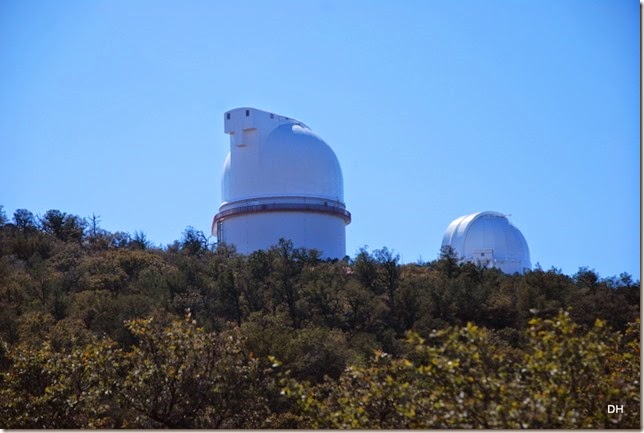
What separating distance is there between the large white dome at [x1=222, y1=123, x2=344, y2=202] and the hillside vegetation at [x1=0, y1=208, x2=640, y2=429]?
3167mm

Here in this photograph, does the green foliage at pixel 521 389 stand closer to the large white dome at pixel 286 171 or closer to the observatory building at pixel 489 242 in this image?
the large white dome at pixel 286 171

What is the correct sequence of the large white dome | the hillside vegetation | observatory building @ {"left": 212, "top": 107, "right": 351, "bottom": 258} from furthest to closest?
the large white dome < observatory building @ {"left": 212, "top": 107, "right": 351, "bottom": 258} < the hillside vegetation

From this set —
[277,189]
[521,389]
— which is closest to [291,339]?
[521,389]

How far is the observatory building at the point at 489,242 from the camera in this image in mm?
50875

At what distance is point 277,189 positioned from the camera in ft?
148

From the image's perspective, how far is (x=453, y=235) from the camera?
5172 cm

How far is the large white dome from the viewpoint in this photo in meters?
45.2

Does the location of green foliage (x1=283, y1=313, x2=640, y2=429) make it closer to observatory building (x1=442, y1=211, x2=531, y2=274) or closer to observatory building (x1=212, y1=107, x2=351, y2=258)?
observatory building (x1=212, y1=107, x2=351, y2=258)

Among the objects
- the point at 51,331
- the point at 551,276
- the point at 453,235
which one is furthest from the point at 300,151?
the point at 51,331

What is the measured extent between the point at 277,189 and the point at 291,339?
19.9 meters

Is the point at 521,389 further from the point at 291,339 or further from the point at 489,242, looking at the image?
the point at 489,242

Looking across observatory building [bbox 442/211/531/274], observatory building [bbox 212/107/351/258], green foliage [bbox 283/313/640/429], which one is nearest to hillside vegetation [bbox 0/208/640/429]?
green foliage [bbox 283/313/640/429]

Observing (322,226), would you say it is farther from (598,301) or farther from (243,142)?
(598,301)

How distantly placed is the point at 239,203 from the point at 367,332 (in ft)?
49.9
